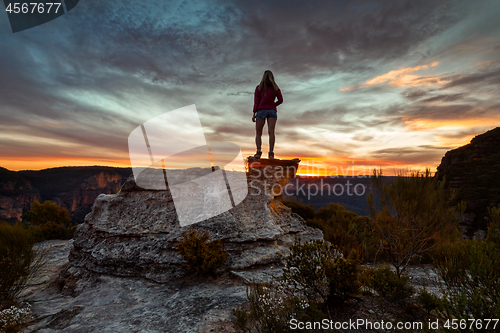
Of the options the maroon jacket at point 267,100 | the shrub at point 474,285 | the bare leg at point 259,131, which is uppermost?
the maroon jacket at point 267,100

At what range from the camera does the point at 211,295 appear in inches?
159

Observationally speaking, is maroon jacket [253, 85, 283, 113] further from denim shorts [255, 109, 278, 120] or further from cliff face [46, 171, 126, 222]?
cliff face [46, 171, 126, 222]

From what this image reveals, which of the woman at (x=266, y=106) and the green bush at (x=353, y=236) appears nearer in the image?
the woman at (x=266, y=106)

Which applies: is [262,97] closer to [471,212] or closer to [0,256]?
[0,256]

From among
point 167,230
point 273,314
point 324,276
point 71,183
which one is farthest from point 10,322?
point 71,183

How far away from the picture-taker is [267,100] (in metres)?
6.62

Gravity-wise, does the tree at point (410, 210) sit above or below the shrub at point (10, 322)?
above

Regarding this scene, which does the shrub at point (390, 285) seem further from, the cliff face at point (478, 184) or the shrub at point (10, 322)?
the cliff face at point (478, 184)

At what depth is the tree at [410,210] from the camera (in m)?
4.88

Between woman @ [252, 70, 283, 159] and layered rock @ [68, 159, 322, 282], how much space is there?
720 mm

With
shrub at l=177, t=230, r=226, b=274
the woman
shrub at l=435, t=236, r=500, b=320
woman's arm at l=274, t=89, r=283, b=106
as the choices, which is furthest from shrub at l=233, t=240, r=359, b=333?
woman's arm at l=274, t=89, r=283, b=106

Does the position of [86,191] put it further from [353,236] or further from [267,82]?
[353,236]

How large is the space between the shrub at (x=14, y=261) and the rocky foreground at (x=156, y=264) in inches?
21.6

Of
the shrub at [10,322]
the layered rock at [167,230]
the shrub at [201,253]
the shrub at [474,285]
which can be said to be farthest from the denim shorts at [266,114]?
the shrub at [10,322]
